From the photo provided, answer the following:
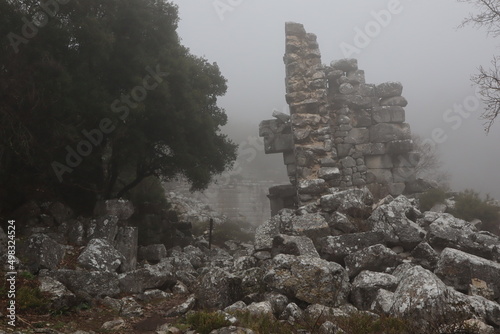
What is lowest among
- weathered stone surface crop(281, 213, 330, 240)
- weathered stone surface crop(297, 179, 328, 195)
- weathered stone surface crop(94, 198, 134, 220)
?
weathered stone surface crop(281, 213, 330, 240)

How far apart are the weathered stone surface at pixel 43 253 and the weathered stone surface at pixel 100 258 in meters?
0.48

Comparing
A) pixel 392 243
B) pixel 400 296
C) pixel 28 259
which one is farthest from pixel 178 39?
pixel 400 296

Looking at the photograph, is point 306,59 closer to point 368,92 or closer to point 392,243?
point 368,92

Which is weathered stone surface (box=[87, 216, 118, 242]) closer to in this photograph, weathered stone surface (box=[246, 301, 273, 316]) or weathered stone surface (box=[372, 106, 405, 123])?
weathered stone surface (box=[246, 301, 273, 316])

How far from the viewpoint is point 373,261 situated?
777cm

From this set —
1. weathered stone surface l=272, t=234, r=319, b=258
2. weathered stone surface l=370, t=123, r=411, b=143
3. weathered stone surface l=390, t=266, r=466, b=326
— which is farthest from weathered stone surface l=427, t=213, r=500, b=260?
weathered stone surface l=370, t=123, r=411, b=143

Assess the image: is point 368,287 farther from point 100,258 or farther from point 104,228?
point 104,228

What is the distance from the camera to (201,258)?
1412 centimetres

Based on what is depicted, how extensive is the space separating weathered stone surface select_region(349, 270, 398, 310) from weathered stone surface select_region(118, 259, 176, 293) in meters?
3.91

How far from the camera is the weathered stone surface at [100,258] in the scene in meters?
9.45

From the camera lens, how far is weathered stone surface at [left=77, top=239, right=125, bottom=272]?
945cm

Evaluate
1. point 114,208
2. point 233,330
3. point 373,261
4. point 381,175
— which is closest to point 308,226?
point 373,261

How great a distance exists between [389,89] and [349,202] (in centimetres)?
816

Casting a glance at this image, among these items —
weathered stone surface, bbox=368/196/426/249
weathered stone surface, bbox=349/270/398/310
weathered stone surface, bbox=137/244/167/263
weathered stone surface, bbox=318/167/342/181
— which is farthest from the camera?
weathered stone surface, bbox=318/167/342/181
